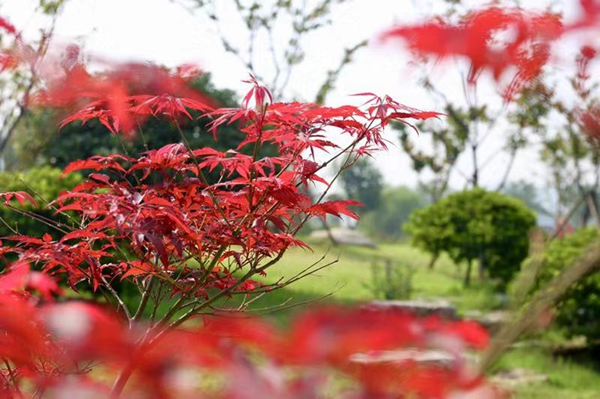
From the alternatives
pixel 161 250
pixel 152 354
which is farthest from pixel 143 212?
pixel 152 354

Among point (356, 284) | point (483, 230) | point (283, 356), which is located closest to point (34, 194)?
point (356, 284)

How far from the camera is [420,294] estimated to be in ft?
30.7

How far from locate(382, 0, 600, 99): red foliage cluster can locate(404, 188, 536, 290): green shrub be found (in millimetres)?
8795

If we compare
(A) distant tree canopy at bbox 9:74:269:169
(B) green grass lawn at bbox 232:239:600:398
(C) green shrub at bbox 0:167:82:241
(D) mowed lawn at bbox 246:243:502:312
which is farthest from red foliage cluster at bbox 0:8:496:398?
(A) distant tree canopy at bbox 9:74:269:169

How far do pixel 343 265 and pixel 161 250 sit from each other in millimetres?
10933

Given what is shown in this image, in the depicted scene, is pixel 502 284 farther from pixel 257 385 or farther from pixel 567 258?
pixel 257 385

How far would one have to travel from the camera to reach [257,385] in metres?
0.69

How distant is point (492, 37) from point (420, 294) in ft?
26.6

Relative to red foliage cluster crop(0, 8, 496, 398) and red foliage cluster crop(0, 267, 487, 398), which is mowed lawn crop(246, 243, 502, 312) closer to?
red foliage cluster crop(0, 8, 496, 398)

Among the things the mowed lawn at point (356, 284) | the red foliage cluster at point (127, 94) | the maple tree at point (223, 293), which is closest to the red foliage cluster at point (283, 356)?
the maple tree at point (223, 293)

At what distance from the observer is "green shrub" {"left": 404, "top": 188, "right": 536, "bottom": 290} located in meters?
10.1

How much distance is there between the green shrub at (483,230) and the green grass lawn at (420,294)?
420mm

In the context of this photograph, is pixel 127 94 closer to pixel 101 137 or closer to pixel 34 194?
pixel 34 194

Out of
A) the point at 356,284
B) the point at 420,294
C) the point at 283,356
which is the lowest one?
the point at 356,284
